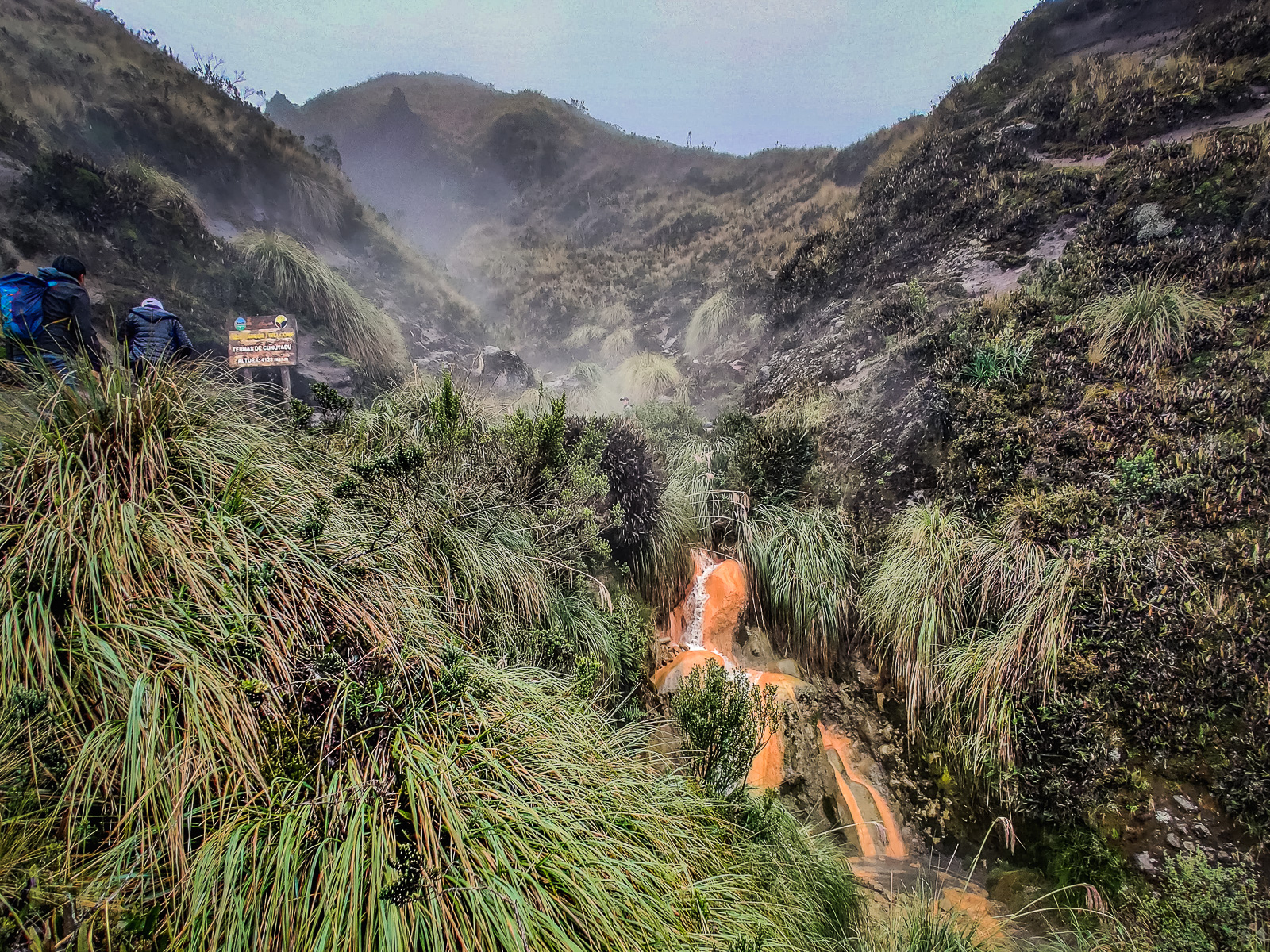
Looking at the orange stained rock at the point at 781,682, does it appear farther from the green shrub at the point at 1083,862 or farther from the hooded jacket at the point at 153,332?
the hooded jacket at the point at 153,332

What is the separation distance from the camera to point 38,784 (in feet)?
4.58

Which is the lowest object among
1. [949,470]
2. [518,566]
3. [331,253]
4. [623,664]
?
[623,664]

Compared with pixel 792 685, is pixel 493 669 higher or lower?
higher

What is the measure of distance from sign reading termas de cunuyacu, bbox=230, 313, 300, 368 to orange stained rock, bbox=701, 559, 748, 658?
14.8 feet

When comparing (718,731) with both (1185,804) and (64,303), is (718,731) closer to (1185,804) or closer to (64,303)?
(1185,804)

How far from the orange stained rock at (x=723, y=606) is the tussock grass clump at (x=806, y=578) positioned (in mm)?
168

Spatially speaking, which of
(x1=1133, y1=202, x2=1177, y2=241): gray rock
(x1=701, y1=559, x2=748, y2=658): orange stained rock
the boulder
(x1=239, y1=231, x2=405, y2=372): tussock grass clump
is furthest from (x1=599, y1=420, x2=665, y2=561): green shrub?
the boulder

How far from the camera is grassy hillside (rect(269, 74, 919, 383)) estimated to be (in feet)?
39.1

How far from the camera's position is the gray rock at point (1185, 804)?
8.09 ft

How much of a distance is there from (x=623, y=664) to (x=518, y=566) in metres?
1.03

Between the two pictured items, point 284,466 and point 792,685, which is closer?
point 284,466

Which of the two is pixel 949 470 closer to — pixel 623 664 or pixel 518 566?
pixel 623 664

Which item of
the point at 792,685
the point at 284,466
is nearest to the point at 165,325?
the point at 284,466

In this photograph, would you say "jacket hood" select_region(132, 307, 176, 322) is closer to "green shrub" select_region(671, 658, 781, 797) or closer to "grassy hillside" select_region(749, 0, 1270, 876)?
"green shrub" select_region(671, 658, 781, 797)
